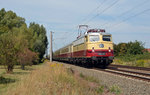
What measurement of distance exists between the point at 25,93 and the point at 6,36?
11476 mm

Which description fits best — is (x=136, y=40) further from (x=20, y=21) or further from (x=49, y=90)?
(x=49, y=90)

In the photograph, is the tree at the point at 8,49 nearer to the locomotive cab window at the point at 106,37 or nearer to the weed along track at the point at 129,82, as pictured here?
the weed along track at the point at 129,82

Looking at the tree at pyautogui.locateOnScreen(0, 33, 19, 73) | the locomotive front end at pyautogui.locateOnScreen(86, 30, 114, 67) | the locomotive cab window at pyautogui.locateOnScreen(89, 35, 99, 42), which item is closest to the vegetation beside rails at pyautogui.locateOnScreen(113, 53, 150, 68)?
the locomotive front end at pyautogui.locateOnScreen(86, 30, 114, 67)

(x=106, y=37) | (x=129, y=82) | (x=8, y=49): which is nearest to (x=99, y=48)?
(x=106, y=37)

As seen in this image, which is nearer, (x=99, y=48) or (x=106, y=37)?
(x=99, y=48)

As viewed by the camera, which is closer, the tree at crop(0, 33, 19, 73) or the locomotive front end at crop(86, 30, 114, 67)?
the tree at crop(0, 33, 19, 73)

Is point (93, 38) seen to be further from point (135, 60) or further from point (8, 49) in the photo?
point (135, 60)

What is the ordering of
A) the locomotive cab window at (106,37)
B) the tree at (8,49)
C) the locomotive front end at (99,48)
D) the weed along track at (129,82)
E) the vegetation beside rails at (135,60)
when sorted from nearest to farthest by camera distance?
the weed along track at (129,82), the tree at (8,49), the locomotive front end at (99,48), the locomotive cab window at (106,37), the vegetation beside rails at (135,60)

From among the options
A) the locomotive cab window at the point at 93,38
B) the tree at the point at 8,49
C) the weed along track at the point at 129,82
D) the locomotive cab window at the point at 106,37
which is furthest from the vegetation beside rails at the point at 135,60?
the tree at the point at 8,49

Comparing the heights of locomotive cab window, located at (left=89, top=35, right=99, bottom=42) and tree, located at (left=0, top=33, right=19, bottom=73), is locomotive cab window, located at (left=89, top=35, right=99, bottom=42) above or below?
above

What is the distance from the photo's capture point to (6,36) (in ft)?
56.2

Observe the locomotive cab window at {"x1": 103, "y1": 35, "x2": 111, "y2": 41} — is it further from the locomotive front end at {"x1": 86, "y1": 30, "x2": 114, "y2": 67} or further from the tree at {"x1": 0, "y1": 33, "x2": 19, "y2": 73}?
the tree at {"x1": 0, "y1": 33, "x2": 19, "y2": 73}

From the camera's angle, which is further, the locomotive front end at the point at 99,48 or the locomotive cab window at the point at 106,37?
the locomotive cab window at the point at 106,37

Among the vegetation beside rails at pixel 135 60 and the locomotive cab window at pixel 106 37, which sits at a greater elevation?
the locomotive cab window at pixel 106 37
